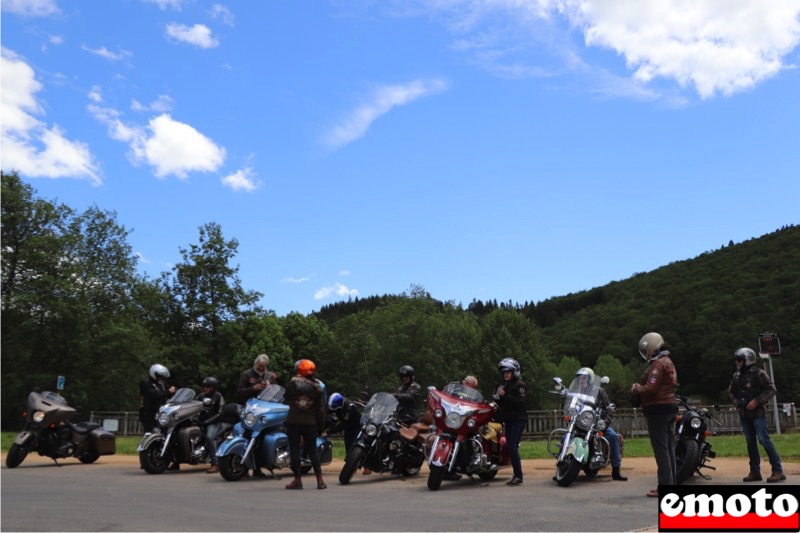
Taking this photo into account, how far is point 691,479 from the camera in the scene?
1082 cm

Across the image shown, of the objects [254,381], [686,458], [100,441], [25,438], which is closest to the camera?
[686,458]

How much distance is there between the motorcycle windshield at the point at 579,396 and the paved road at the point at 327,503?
107 cm

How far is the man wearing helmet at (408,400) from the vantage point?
12.4 meters

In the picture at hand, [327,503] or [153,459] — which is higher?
[153,459]

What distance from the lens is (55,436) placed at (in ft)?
49.4

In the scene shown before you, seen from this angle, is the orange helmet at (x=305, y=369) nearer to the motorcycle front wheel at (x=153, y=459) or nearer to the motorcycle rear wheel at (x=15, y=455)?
the motorcycle front wheel at (x=153, y=459)

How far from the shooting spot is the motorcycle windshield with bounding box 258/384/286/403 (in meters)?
12.6

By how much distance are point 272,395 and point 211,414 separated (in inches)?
63.6

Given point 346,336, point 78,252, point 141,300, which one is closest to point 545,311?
point 346,336

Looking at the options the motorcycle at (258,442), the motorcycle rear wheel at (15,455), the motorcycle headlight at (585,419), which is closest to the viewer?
the motorcycle headlight at (585,419)

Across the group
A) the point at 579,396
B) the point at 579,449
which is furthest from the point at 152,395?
the point at 579,449

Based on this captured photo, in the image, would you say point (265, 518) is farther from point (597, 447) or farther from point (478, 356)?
point (478, 356)

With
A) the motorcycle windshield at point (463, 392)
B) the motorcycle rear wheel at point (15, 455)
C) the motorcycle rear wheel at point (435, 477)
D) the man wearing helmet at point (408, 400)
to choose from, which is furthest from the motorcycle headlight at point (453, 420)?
the motorcycle rear wheel at point (15, 455)

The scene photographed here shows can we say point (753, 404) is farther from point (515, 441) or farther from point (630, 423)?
point (630, 423)
